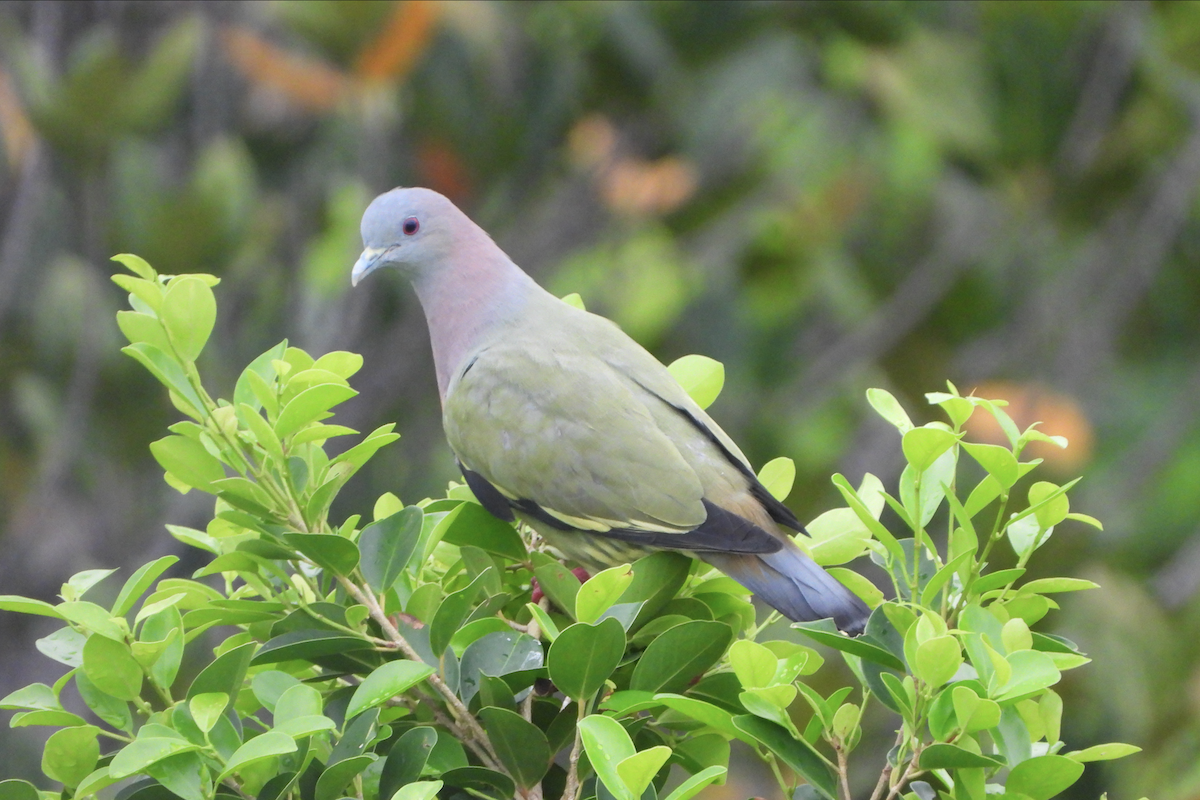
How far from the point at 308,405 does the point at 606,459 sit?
2.62ft

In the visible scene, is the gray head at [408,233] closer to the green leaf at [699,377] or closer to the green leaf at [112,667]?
the green leaf at [699,377]

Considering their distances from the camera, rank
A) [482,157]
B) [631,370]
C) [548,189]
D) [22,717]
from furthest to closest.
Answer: [548,189] < [482,157] < [631,370] < [22,717]

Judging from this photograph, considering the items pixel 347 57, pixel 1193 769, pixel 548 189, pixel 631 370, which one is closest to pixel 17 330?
pixel 347 57

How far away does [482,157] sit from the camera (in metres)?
5.14

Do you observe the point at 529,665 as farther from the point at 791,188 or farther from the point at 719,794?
the point at 791,188

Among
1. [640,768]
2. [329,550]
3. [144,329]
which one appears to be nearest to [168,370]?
[144,329]

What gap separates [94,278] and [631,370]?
3.18 meters

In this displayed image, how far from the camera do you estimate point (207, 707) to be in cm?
147

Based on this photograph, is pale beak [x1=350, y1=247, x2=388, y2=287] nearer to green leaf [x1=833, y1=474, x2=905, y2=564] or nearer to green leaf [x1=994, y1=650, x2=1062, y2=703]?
green leaf [x1=833, y1=474, x2=905, y2=564]

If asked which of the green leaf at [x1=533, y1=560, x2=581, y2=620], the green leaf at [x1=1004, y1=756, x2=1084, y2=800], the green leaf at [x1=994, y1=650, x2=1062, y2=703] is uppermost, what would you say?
the green leaf at [x1=533, y1=560, x2=581, y2=620]

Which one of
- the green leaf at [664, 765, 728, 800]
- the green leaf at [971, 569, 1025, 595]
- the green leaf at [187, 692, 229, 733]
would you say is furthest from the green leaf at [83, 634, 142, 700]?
the green leaf at [971, 569, 1025, 595]

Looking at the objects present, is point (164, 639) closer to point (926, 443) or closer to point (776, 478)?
point (926, 443)

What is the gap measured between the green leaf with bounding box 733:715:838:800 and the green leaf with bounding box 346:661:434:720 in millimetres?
379

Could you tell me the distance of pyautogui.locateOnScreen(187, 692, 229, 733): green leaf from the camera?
1.45m
